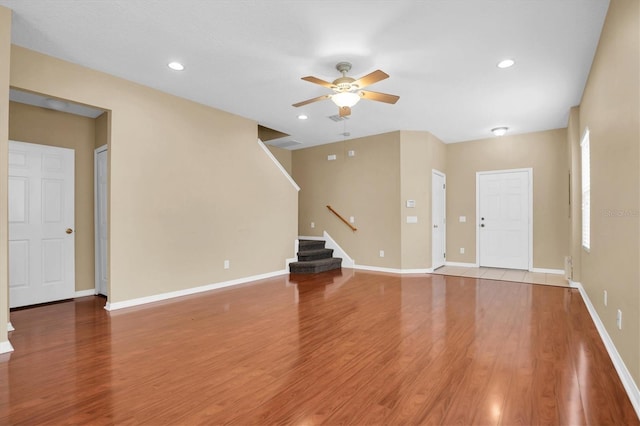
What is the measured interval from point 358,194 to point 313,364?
4960 millimetres

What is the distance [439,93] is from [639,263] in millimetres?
3301

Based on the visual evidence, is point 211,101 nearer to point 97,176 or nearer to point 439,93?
point 97,176

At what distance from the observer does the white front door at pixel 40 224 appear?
4238 mm

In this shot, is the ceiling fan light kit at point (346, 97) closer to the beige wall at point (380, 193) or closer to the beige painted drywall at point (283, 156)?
the beige wall at point (380, 193)

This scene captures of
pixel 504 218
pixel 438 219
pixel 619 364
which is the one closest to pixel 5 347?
pixel 619 364

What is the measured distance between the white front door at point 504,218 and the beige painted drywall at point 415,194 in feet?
4.74

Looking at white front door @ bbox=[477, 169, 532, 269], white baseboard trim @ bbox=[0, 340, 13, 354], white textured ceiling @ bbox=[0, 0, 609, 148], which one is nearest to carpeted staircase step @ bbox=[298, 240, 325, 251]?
white textured ceiling @ bbox=[0, 0, 609, 148]

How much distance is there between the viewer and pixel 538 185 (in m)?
6.57

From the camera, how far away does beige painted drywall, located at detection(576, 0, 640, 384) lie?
2053mm

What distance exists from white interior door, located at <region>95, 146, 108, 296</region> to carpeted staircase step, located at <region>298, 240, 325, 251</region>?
350cm

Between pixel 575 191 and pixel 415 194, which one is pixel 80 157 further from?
pixel 575 191

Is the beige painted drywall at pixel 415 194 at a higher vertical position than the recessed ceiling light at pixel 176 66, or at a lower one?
lower

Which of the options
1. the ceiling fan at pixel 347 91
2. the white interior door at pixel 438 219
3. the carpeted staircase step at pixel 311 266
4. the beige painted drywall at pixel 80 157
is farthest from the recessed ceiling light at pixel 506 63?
the beige painted drywall at pixel 80 157

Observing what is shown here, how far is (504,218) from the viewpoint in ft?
22.7
